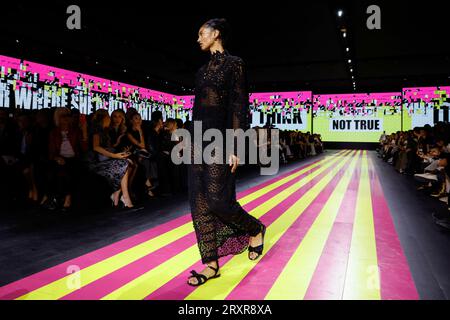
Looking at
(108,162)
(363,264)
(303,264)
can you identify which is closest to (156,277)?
(303,264)

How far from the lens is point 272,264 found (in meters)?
2.18

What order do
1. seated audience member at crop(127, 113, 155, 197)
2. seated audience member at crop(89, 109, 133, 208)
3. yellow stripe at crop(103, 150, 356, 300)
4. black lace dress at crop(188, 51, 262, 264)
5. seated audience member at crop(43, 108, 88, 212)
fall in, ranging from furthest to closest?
seated audience member at crop(127, 113, 155, 197) < seated audience member at crop(89, 109, 133, 208) < seated audience member at crop(43, 108, 88, 212) < black lace dress at crop(188, 51, 262, 264) < yellow stripe at crop(103, 150, 356, 300)

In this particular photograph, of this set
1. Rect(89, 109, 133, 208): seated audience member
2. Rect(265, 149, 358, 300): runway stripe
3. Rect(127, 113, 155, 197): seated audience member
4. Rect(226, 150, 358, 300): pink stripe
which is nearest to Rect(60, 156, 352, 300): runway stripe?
Rect(226, 150, 358, 300): pink stripe

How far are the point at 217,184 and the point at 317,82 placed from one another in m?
17.6

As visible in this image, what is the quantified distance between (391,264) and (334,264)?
1.14 feet

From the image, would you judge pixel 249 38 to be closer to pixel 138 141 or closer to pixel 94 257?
pixel 138 141

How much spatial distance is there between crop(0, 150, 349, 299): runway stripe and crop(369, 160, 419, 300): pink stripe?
4.90ft

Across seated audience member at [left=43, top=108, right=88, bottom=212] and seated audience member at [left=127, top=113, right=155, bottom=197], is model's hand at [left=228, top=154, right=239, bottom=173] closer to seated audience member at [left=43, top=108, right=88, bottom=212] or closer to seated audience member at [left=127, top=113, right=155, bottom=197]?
seated audience member at [left=43, top=108, right=88, bottom=212]

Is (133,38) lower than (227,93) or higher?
higher

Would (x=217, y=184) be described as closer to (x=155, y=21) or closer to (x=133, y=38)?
(x=155, y=21)

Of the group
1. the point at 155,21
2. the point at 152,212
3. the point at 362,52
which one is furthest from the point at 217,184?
the point at 362,52

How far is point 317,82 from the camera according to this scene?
1833 cm

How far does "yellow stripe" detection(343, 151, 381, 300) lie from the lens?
1.77 m

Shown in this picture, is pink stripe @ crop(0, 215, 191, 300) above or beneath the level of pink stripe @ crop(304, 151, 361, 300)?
above
